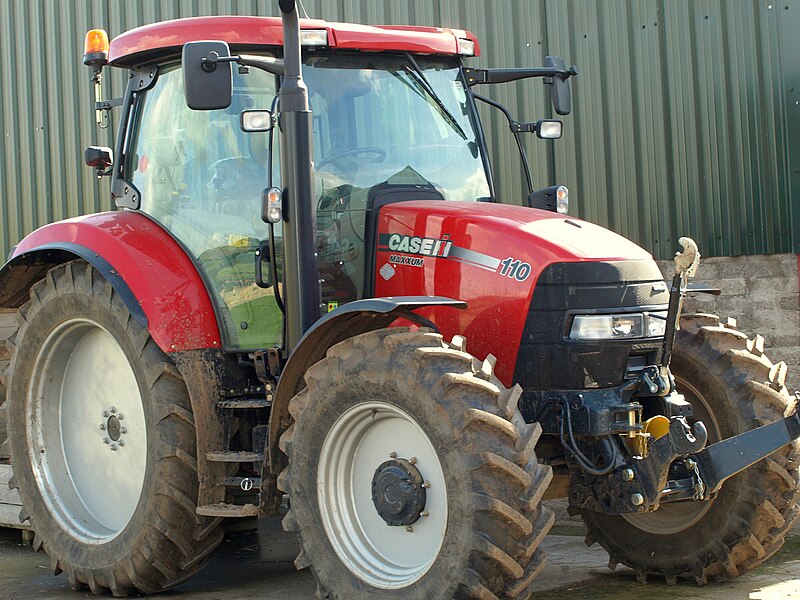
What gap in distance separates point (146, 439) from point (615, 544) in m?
2.28

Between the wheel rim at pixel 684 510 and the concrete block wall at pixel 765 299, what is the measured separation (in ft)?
7.12

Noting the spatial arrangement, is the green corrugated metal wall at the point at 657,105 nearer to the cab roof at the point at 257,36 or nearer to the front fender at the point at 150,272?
the cab roof at the point at 257,36

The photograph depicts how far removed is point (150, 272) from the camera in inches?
219

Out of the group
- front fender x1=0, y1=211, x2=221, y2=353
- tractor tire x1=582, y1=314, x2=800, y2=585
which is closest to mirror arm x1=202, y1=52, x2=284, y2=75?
front fender x1=0, y1=211, x2=221, y2=353

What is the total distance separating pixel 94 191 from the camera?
9.87 metres

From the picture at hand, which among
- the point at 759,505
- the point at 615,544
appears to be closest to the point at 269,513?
the point at 615,544

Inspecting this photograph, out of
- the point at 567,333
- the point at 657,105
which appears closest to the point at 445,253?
the point at 567,333

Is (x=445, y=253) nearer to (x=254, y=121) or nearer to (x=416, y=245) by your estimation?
(x=416, y=245)

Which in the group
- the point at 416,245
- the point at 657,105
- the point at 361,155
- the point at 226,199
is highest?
the point at 657,105

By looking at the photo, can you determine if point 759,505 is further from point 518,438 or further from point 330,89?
point 330,89

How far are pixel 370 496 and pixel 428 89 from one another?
2.03 meters

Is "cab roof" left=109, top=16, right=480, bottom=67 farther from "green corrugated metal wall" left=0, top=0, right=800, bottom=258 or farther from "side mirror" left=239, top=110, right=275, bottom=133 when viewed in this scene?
"green corrugated metal wall" left=0, top=0, right=800, bottom=258

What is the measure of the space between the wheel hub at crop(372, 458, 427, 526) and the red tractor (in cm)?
1

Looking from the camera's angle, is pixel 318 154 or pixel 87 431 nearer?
pixel 318 154
